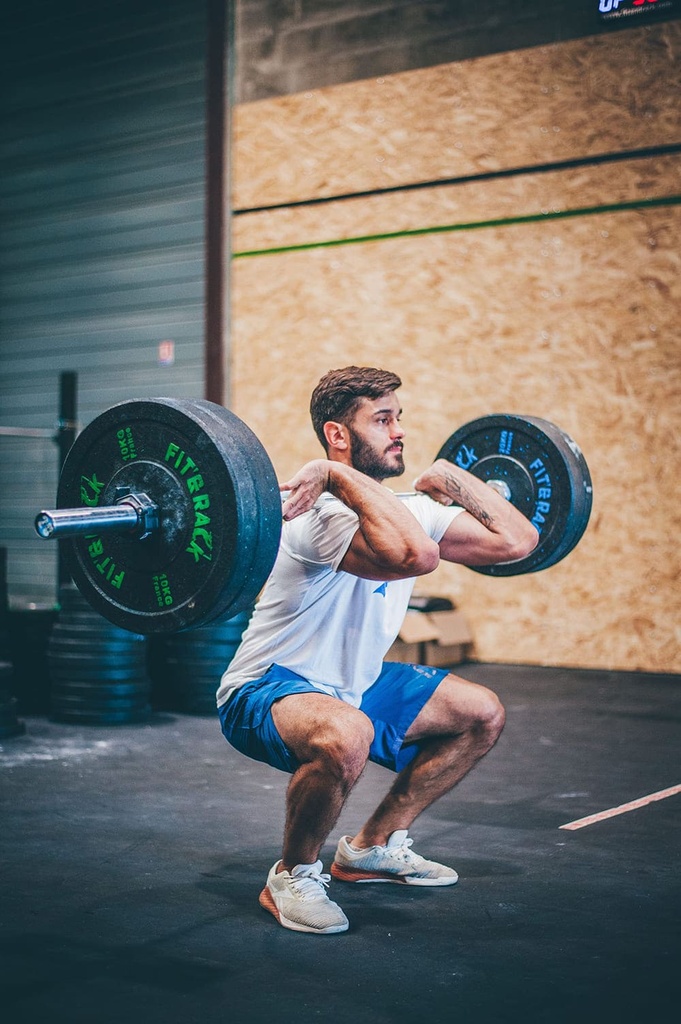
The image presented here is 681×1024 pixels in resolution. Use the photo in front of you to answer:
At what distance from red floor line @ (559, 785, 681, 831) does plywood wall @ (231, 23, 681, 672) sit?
7.98ft

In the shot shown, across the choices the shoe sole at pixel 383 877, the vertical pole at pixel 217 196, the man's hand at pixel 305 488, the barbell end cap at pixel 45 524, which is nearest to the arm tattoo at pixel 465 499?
the man's hand at pixel 305 488

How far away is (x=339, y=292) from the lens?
651 centimetres

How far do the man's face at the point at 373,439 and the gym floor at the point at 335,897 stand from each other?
91cm

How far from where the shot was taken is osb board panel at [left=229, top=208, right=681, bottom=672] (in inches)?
223

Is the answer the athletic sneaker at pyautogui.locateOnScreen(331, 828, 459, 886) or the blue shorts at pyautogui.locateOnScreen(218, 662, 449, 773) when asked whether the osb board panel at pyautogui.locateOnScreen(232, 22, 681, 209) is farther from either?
the athletic sneaker at pyautogui.locateOnScreen(331, 828, 459, 886)

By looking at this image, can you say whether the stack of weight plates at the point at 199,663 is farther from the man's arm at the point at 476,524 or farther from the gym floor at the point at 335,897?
the man's arm at the point at 476,524

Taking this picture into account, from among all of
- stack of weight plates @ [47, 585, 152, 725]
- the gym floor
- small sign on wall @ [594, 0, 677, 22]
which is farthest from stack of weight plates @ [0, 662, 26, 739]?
small sign on wall @ [594, 0, 677, 22]

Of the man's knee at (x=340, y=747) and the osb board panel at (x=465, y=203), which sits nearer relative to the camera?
the man's knee at (x=340, y=747)

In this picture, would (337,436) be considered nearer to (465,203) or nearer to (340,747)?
(340,747)

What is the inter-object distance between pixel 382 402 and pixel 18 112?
262 inches

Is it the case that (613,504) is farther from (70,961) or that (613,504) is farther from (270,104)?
(70,961)

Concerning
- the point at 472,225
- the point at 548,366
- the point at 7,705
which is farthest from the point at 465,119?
the point at 7,705

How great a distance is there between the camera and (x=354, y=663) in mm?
2352

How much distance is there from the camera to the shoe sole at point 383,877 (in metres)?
2.46
